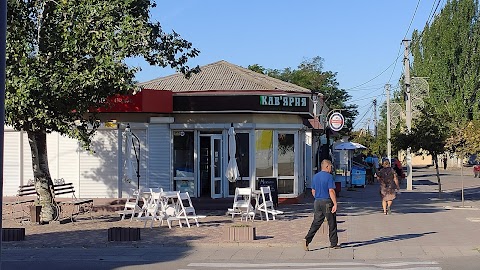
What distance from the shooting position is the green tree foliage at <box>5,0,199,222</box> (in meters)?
16.2

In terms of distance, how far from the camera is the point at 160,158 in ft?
79.3

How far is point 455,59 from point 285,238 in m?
52.6

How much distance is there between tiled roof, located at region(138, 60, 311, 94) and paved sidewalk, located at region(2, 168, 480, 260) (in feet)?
15.7

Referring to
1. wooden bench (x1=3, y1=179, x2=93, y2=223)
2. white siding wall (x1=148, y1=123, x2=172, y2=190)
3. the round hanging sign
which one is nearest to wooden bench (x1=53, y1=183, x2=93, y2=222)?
wooden bench (x1=3, y1=179, x2=93, y2=223)

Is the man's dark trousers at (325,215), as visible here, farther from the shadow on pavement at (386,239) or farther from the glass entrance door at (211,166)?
the glass entrance door at (211,166)

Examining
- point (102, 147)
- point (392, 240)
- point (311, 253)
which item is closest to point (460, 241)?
point (392, 240)

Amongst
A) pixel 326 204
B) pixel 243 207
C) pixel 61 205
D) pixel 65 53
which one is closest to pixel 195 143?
pixel 243 207

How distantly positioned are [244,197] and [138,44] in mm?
6558

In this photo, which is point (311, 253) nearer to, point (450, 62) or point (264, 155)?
point (264, 155)

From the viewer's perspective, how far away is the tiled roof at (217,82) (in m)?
24.2

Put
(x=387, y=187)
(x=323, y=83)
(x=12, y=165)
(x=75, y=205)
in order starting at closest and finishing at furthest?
(x=75, y=205)
(x=387, y=187)
(x=12, y=165)
(x=323, y=83)

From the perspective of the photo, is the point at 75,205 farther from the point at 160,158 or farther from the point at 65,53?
the point at 65,53

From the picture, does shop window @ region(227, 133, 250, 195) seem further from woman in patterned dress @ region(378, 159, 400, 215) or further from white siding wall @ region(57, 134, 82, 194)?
white siding wall @ region(57, 134, 82, 194)

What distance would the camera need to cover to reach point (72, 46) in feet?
53.6
